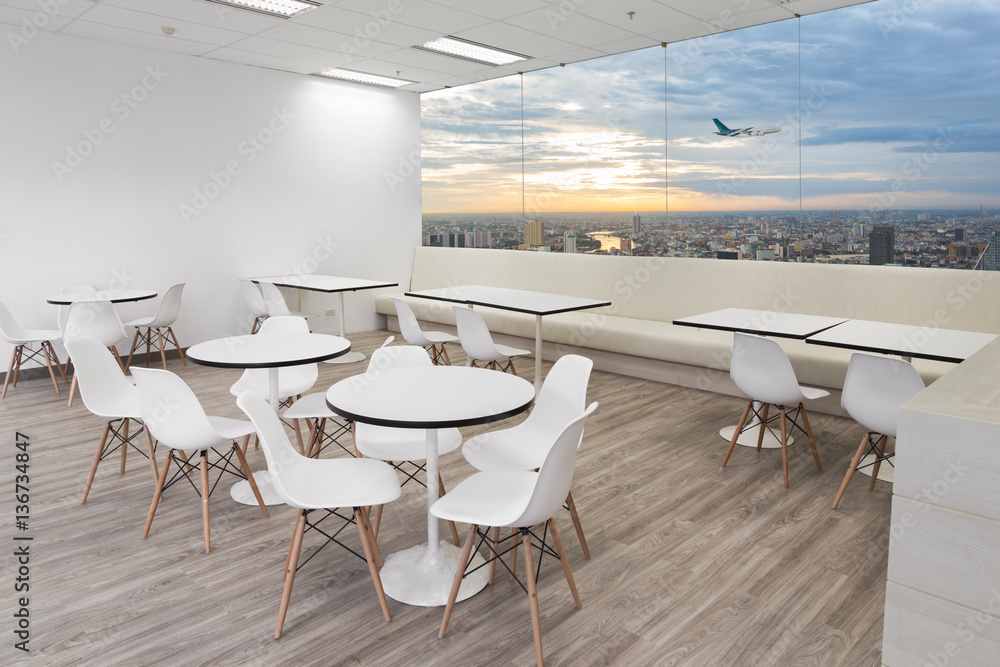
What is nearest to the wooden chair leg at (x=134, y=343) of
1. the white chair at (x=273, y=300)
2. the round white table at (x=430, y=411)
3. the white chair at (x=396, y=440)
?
the white chair at (x=273, y=300)

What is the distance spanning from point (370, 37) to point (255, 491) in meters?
4.88

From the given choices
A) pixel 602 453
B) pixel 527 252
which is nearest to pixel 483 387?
pixel 602 453

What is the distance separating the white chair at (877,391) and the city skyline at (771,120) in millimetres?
2826

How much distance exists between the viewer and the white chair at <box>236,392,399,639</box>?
7.98 ft

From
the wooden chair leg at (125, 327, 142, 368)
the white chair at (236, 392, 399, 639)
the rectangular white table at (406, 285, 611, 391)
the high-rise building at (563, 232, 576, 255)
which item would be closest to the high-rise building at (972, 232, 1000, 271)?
the rectangular white table at (406, 285, 611, 391)

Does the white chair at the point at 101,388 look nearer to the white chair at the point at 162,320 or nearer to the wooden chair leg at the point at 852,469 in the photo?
the white chair at the point at 162,320

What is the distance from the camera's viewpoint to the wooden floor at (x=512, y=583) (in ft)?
7.86

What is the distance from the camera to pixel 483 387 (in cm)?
292

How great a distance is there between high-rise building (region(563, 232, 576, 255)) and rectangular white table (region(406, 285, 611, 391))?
6.56 feet

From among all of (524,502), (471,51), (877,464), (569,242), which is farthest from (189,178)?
(877,464)

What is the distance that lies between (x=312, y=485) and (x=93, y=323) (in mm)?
4248

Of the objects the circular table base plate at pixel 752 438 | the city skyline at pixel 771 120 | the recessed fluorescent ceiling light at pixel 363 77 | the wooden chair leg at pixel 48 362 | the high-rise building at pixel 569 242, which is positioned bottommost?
the circular table base plate at pixel 752 438

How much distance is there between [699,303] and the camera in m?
6.58

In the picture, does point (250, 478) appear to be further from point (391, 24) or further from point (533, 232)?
point (533, 232)
